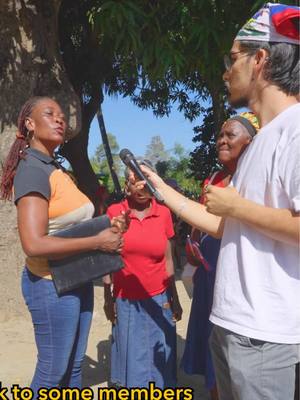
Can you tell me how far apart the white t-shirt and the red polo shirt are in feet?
5.21

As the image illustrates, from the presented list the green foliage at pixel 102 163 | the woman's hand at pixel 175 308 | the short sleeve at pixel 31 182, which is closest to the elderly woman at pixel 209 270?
the woman's hand at pixel 175 308

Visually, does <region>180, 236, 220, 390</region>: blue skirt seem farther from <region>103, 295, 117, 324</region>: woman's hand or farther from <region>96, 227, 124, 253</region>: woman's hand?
<region>96, 227, 124, 253</region>: woman's hand

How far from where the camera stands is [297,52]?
1.59m

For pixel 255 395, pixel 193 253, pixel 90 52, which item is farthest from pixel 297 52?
pixel 90 52

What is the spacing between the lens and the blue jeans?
2.50 meters

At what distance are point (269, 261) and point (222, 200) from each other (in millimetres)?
246

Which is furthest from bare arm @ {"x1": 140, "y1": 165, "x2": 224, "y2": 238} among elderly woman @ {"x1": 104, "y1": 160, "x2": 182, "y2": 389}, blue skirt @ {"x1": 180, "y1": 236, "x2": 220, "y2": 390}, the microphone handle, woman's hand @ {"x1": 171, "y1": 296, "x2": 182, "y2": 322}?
woman's hand @ {"x1": 171, "y1": 296, "x2": 182, "y2": 322}

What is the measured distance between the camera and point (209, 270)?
3.30 m

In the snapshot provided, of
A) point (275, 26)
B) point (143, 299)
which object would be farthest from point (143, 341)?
point (275, 26)

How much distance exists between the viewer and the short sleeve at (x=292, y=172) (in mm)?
1468

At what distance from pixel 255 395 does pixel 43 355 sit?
133cm

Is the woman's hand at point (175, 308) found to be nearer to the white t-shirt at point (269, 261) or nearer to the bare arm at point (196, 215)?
the bare arm at point (196, 215)

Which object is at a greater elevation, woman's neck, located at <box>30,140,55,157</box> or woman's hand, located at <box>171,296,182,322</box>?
woman's neck, located at <box>30,140,55,157</box>

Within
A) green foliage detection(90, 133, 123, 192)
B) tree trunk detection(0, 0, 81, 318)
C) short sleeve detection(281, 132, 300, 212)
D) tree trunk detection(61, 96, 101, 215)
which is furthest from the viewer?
green foliage detection(90, 133, 123, 192)
